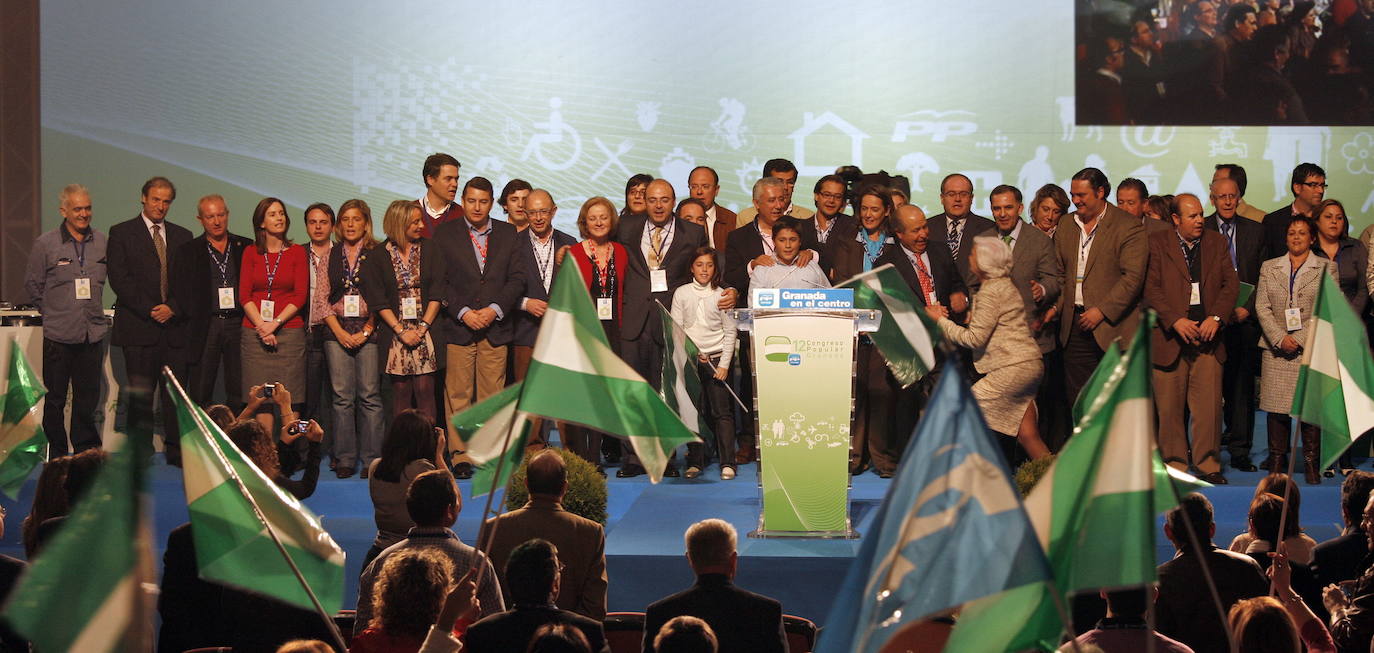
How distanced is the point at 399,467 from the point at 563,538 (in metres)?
0.92

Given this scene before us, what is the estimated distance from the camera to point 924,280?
870 centimetres

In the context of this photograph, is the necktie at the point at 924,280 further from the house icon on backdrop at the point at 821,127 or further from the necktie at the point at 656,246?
the house icon on backdrop at the point at 821,127

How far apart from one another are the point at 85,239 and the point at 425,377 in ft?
8.63

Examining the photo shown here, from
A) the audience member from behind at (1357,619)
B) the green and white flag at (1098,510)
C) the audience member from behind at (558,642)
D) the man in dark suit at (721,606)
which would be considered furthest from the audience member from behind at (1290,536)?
the audience member from behind at (558,642)

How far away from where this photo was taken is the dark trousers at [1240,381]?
9.09 m

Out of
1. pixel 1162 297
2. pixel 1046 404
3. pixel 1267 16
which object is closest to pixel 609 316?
pixel 1046 404

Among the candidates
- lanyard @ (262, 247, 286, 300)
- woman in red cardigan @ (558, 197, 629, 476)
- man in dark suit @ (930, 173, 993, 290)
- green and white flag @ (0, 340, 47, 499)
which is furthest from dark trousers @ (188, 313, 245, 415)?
man in dark suit @ (930, 173, 993, 290)

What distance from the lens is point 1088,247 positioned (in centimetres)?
878

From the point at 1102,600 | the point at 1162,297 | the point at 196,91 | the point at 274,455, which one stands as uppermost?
the point at 196,91

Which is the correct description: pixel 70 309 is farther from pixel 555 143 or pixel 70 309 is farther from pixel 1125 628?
pixel 1125 628

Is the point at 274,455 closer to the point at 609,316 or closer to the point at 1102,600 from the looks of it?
the point at 1102,600

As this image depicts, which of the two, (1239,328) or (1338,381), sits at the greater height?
(1239,328)

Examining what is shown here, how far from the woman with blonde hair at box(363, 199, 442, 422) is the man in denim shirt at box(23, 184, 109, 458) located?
2.08 metres

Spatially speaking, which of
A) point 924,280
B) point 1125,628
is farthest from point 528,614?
point 924,280
